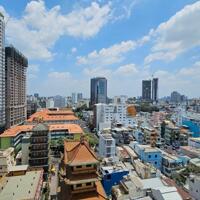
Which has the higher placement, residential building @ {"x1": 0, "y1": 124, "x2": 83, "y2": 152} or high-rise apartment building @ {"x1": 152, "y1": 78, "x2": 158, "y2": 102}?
high-rise apartment building @ {"x1": 152, "y1": 78, "x2": 158, "y2": 102}

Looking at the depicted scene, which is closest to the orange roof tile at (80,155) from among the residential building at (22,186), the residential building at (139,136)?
the residential building at (22,186)

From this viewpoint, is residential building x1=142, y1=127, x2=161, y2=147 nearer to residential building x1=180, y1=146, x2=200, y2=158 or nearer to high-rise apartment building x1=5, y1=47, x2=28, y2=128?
residential building x1=180, y1=146, x2=200, y2=158

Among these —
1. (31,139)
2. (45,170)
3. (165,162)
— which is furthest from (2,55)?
(165,162)

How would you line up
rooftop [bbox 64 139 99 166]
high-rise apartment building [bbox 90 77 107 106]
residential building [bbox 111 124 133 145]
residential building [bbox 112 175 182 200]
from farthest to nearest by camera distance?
high-rise apartment building [bbox 90 77 107 106], residential building [bbox 111 124 133 145], residential building [bbox 112 175 182 200], rooftop [bbox 64 139 99 166]

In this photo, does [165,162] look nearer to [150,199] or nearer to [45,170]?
[150,199]

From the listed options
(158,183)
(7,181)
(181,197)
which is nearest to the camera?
(181,197)

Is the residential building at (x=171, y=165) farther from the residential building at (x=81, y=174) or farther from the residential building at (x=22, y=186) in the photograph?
the residential building at (x=81, y=174)

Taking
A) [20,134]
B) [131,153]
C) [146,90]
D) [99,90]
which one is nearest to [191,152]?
[131,153]

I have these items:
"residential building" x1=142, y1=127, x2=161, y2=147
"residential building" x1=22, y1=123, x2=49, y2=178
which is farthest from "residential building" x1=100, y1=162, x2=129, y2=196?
"residential building" x1=142, y1=127, x2=161, y2=147
